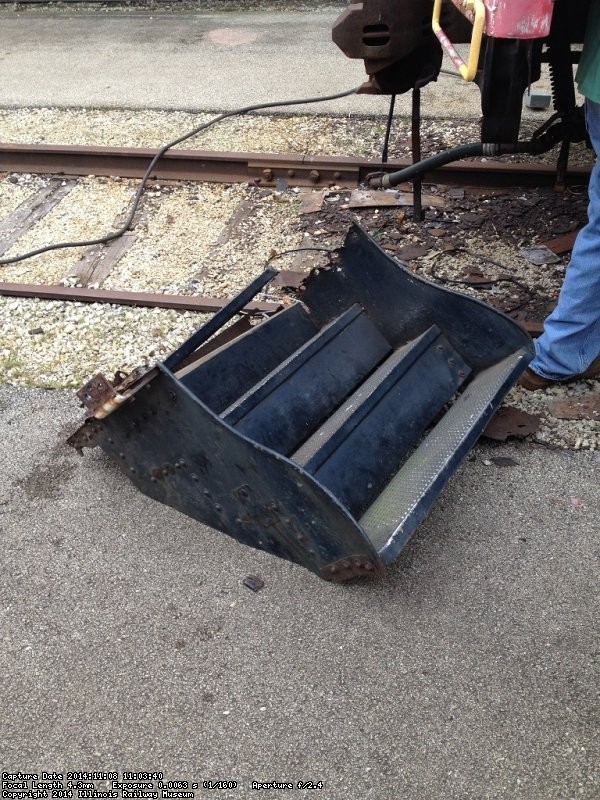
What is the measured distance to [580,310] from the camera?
3.59 metres

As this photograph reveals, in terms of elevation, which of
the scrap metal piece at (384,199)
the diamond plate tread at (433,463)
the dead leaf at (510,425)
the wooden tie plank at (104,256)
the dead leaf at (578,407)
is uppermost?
the diamond plate tread at (433,463)

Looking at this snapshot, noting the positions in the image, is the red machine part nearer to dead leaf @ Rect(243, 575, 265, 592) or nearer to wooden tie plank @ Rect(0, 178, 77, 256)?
dead leaf @ Rect(243, 575, 265, 592)

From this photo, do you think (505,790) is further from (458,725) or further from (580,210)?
(580,210)

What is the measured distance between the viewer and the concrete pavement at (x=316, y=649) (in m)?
2.50

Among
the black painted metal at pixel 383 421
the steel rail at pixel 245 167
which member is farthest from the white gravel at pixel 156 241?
the black painted metal at pixel 383 421

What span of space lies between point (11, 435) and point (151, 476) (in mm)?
1062

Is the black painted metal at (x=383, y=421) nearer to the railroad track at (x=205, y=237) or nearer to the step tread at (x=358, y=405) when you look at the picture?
the step tread at (x=358, y=405)

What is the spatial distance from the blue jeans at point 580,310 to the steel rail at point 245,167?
6.99 feet

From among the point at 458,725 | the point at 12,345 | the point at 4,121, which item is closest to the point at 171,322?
the point at 12,345

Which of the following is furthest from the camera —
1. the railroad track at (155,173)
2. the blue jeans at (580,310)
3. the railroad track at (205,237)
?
the railroad track at (155,173)

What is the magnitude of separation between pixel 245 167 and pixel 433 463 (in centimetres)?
383

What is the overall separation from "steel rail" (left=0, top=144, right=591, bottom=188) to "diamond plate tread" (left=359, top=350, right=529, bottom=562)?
2.72 metres

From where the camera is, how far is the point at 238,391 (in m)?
3.46

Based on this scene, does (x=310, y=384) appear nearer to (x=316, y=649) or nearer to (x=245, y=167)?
(x=316, y=649)
